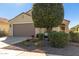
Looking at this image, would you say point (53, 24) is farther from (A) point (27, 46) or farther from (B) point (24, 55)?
(B) point (24, 55)

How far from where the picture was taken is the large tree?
21.4 feet

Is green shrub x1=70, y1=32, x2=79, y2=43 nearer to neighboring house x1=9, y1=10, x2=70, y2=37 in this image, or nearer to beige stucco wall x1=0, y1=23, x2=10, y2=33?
neighboring house x1=9, y1=10, x2=70, y2=37

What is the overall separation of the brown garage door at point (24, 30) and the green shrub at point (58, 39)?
78cm

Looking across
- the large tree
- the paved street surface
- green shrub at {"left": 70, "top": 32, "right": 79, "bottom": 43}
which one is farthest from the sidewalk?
green shrub at {"left": 70, "top": 32, "right": 79, "bottom": 43}

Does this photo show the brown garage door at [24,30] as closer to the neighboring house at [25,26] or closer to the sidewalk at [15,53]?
the neighboring house at [25,26]

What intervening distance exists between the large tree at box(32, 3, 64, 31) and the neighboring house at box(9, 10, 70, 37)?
0.80 feet

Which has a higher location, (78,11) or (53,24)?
(78,11)

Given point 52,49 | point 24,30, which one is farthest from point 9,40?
point 52,49

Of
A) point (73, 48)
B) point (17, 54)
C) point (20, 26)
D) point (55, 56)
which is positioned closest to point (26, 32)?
point (20, 26)

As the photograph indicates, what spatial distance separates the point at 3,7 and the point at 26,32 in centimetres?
124

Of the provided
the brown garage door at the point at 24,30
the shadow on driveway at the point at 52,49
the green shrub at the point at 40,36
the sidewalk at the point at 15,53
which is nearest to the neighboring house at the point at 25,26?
the brown garage door at the point at 24,30

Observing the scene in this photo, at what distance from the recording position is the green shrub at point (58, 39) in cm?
652

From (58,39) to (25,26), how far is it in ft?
4.70

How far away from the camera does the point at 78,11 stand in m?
5.93
